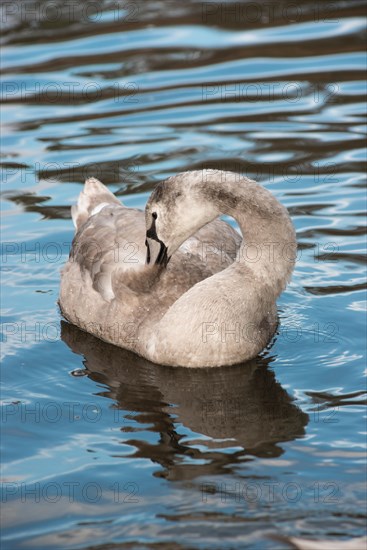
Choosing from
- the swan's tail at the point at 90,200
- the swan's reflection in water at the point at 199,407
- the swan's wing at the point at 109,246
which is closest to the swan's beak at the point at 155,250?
the swan's wing at the point at 109,246

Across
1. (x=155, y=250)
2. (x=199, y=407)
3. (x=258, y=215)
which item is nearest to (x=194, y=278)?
(x=155, y=250)

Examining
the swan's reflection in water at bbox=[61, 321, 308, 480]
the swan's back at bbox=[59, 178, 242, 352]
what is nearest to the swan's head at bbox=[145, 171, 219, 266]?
the swan's back at bbox=[59, 178, 242, 352]

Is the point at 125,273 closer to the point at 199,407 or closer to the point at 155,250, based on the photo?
the point at 155,250

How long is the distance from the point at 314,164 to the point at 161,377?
17.1 ft

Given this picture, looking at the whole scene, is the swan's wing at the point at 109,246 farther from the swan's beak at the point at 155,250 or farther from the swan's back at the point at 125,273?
the swan's beak at the point at 155,250

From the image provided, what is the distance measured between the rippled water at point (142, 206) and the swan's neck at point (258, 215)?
82 cm

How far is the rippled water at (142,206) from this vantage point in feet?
→ 23.0

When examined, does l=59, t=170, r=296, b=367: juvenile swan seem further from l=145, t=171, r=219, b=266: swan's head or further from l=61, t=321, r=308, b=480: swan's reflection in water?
l=61, t=321, r=308, b=480: swan's reflection in water

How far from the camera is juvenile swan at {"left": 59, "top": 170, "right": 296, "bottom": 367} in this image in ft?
29.4

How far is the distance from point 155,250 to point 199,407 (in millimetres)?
1500

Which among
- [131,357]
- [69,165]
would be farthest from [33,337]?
[69,165]

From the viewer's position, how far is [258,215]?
895 cm

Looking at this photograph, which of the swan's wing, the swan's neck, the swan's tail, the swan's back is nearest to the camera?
the swan's neck

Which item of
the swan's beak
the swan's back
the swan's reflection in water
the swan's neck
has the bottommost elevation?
the swan's reflection in water
